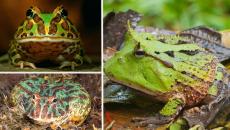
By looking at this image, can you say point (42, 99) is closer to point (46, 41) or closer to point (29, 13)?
point (46, 41)

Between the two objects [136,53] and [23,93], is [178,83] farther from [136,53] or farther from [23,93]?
[23,93]

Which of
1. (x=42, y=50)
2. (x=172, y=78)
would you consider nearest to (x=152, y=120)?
(x=172, y=78)

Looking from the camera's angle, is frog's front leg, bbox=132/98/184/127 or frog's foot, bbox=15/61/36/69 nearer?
frog's front leg, bbox=132/98/184/127

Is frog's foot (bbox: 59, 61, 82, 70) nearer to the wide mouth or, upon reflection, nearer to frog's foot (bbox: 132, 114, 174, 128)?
the wide mouth

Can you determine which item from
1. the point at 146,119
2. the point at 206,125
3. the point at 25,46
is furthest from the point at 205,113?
the point at 25,46

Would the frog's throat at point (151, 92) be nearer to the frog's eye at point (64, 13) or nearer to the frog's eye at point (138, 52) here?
the frog's eye at point (138, 52)

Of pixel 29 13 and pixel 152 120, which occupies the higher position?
pixel 29 13

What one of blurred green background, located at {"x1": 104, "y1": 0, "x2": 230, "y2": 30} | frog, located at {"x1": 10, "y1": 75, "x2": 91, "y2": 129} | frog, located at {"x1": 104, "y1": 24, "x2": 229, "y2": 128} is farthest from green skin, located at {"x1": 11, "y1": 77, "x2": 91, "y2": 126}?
blurred green background, located at {"x1": 104, "y1": 0, "x2": 230, "y2": 30}
